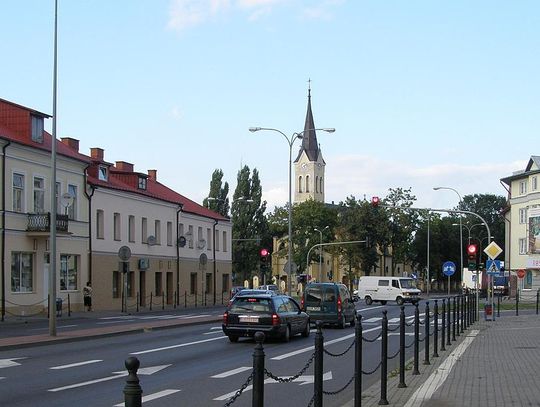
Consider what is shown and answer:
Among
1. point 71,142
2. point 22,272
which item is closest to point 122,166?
point 71,142

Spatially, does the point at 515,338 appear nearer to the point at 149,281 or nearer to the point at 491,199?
the point at 149,281

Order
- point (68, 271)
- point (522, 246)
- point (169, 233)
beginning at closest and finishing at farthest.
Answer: point (68, 271) < point (169, 233) < point (522, 246)

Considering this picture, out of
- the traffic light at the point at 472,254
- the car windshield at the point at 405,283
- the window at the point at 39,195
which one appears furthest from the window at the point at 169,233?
the traffic light at the point at 472,254

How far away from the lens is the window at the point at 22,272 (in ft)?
130

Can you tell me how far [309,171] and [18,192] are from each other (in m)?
101

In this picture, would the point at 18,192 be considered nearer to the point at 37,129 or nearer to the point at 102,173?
the point at 37,129

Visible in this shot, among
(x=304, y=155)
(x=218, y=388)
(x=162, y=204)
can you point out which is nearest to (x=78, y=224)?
(x=162, y=204)

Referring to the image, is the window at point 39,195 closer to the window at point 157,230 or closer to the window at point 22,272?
the window at point 22,272

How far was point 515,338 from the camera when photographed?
24.2 metres

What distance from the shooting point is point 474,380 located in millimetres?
13414

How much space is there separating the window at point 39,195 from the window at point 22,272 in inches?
97.6

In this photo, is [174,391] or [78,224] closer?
[174,391]

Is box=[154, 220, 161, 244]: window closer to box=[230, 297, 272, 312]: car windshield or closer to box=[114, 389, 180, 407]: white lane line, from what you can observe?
box=[230, 297, 272, 312]: car windshield

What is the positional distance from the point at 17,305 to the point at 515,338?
2492cm
